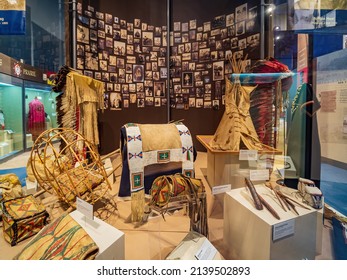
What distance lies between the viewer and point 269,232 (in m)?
1.23

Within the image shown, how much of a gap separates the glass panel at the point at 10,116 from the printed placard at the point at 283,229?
3994mm

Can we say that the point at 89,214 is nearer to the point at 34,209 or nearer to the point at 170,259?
the point at 170,259

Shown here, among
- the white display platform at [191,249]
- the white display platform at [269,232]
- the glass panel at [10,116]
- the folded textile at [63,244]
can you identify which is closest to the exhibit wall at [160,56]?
the glass panel at [10,116]

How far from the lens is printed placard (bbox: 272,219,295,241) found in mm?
1245

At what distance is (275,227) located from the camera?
1.24m

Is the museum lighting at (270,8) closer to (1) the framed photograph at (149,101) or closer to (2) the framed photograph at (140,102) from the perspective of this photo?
(1) the framed photograph at (149,101)

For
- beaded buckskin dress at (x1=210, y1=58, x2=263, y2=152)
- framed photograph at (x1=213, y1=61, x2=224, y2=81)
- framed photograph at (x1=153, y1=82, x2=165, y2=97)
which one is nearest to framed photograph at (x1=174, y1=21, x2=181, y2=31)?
framed photograph at (x1=213, y1=61, x2=224, y2=81)

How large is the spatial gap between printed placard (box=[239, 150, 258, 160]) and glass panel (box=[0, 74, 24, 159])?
357 centimetres

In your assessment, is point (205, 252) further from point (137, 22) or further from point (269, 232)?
point (137, 22)

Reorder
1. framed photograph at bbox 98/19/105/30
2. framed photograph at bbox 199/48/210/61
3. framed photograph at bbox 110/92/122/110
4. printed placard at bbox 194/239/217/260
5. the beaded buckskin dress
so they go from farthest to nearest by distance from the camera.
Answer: framed photograph at bbox 110/92/122/110 → framed photograph at bbox 98/19/105/30 → framed photograph at bbox 199/48/210/61 → the beaded buckskin dress → printed placard at bbox 194/239/217/260

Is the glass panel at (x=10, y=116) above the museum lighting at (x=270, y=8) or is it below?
below

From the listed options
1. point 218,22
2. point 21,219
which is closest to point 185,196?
point 21,219

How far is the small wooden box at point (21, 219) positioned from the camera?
178 cm

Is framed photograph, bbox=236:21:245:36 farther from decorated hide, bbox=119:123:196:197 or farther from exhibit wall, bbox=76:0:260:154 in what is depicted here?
decorated hide, bbox=119:123:196:197
